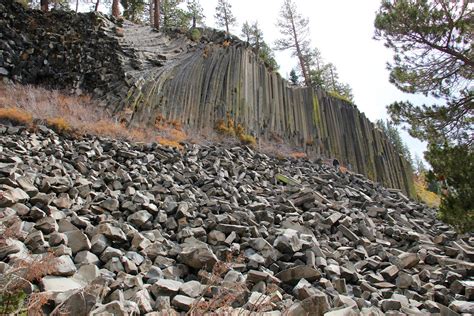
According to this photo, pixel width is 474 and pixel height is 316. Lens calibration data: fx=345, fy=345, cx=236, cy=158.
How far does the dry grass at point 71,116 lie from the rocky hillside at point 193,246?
53.1 inches

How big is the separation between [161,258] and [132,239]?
1.84ft

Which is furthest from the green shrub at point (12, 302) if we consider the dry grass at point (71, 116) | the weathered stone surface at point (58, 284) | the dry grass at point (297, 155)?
the dry grass at point (297, 155)

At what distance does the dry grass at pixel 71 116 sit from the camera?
9.79 meters

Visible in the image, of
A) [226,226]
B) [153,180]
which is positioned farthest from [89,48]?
[226,226]

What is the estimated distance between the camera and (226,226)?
4.97 m

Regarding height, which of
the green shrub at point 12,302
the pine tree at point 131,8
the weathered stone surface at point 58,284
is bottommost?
the weathered stone surface at point 58,284

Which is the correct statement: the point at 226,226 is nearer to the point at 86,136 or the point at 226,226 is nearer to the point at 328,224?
the point at 328,224

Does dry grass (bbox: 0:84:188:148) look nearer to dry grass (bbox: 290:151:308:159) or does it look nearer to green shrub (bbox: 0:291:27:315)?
dry grass (bbox: 290:151:308:159)

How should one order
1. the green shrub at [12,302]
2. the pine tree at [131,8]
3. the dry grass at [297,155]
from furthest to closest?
1. the pine tree at [131,8]
2. the dry grass at [297,155]
3. the green shrub at [12,302]

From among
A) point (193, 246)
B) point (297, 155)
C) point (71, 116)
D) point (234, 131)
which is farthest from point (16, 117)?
point (297, 155)

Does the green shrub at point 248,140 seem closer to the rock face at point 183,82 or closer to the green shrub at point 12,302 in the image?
the rock face at point 183,82

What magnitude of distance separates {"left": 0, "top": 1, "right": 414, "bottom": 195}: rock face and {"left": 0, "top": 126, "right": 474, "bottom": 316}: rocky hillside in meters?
7.48

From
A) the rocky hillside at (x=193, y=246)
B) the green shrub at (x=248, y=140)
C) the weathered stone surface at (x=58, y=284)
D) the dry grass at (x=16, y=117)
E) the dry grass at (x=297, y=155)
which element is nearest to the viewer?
the weathered stone surface at (x=58, y=284)

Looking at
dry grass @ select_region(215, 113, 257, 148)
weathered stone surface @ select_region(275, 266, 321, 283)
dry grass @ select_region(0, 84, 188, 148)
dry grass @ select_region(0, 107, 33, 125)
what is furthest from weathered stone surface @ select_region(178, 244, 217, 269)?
dry grass @ select_region(215, 113, 257, 148)
